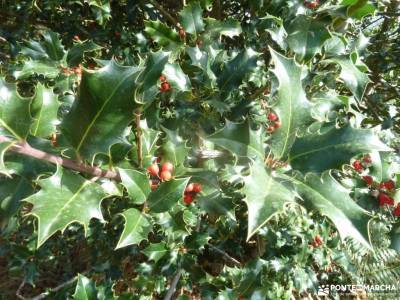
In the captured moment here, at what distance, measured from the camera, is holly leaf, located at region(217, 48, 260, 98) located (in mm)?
1581

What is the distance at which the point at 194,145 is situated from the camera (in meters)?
1.52

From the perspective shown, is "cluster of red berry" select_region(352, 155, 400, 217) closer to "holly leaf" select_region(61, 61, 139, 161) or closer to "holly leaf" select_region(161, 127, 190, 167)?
"holly leaf" select_region(161, 127, 190, 167)

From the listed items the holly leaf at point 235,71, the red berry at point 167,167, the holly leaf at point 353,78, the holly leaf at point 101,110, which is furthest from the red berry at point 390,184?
the holly leaf at point 101,110

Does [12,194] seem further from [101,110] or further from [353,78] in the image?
[353,78]

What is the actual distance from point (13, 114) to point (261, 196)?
0.60 meters

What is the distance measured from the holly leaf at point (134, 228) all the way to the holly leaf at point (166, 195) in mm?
41

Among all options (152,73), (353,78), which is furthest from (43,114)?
(353,78)

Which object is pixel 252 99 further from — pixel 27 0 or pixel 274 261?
pixel 27 0

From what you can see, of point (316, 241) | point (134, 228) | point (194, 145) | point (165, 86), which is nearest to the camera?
point (134, 228)

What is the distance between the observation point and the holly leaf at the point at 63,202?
2.72 feet

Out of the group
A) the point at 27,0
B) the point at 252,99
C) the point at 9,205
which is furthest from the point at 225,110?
the point at 27,0

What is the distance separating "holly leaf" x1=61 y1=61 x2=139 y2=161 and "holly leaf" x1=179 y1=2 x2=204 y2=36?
42.1 inches

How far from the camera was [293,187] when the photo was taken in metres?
0.93

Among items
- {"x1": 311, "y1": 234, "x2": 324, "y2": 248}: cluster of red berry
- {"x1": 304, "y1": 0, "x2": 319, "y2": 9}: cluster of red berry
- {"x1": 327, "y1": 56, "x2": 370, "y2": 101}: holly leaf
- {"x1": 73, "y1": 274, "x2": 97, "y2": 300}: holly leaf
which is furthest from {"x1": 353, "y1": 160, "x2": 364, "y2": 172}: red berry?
{"x1": 73, "y1": 274, "x2": 97, "y2": 300}: holly leaf
